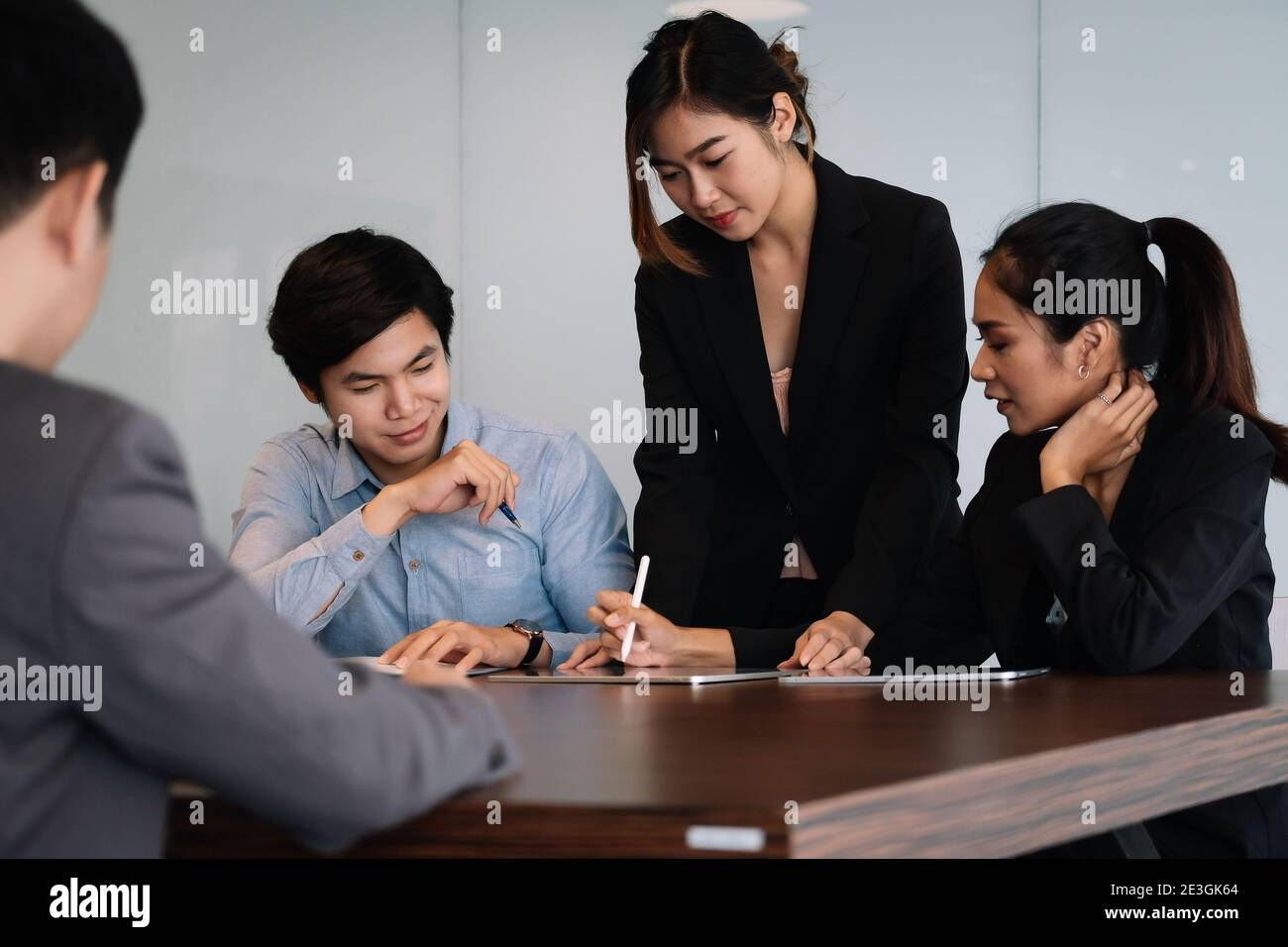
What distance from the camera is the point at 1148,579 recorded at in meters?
1.65

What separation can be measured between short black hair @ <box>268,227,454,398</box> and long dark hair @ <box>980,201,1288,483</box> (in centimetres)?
91

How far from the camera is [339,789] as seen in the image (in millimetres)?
656

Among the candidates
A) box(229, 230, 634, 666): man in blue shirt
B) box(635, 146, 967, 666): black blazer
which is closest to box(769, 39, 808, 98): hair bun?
box(635, 146, 967, 666): black blazer

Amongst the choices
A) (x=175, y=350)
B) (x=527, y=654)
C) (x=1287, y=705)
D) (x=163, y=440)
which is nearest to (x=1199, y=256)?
(x=1287, y=705)

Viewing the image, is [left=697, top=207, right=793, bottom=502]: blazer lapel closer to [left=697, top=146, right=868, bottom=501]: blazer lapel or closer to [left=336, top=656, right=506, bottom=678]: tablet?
[left=697, top=146, right=868, bottom=501]: blazer lapel

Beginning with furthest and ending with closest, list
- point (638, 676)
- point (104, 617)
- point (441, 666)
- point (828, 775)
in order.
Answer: point (441, 666) < point (638, 676) < point (828, 775) < point (104, 617)

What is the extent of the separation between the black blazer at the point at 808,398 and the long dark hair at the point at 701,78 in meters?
0.20

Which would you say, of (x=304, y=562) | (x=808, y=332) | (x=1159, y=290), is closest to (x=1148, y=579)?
(x=1159, y=290)

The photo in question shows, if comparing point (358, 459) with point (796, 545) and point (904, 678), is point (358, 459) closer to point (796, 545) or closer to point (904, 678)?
point (796, 545)

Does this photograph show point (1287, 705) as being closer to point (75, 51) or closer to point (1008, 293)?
point (1008, 293)

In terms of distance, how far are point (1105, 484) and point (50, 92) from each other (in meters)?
1.54

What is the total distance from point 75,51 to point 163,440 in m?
0.21

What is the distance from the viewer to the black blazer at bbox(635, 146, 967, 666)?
7.02 ft

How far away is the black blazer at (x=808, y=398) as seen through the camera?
7.02ft
